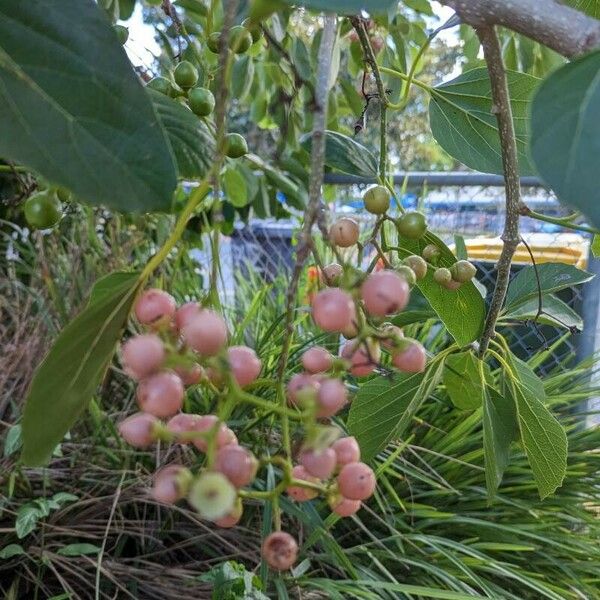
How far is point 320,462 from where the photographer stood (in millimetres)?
278

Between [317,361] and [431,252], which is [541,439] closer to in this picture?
[431,252]

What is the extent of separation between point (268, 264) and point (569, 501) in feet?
4.24

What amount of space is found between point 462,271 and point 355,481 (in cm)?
22

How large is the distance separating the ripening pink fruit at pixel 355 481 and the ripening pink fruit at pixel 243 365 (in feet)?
0.18

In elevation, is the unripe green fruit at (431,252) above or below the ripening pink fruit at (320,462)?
below

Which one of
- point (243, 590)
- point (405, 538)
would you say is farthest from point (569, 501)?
point (243, 590)

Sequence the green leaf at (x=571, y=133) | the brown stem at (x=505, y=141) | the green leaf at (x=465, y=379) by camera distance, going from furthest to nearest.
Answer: the green leaf at (x=465, y=379) < the brown stem at (x=505, y=141) < the green leaf at (x=571, y=133)

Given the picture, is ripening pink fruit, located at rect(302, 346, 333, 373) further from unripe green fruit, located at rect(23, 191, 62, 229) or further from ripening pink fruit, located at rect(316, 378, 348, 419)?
unripe green fruit, located at rect(23, 191, 62, 229)

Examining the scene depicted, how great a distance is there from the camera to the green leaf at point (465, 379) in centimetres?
60

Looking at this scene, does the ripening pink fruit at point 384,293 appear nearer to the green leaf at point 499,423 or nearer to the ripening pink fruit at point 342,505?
the ripening pink fruit at point 342,505

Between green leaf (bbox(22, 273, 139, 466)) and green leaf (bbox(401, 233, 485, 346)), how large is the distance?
0.84 feet

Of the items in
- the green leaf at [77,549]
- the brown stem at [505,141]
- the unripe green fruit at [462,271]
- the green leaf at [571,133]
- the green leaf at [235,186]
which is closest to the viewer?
the green leaf at [571,133]

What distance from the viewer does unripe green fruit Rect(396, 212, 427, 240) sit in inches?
18.1

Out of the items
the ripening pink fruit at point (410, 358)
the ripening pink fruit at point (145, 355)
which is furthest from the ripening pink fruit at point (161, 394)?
the ripening pink fruit at point (410, 358)
